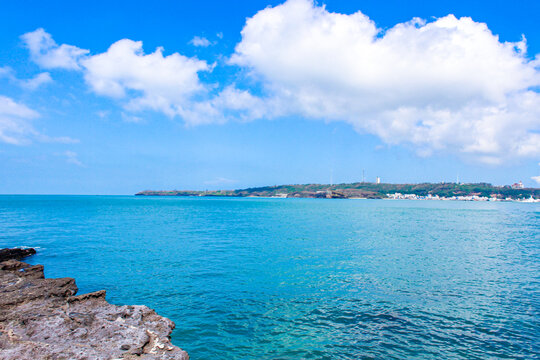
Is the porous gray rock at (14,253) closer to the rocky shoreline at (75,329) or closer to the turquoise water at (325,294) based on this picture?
the turquoise water at (325,294)

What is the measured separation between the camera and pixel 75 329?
11.6 meters

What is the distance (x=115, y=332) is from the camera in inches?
454

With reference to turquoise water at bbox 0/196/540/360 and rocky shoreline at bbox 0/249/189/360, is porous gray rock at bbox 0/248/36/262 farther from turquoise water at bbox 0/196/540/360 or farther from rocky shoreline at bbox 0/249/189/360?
rocky shoreline at bbox 0/249/189/360

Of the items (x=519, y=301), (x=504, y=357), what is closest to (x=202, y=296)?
(x=504, y=357)

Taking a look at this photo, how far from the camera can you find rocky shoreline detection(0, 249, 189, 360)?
10.1 m

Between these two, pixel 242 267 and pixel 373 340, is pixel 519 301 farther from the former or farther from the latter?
pixel 242 267

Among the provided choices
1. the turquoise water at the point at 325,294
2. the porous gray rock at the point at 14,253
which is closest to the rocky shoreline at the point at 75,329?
the turquoise water at the point at 325,294

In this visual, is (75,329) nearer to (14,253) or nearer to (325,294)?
(325,294)

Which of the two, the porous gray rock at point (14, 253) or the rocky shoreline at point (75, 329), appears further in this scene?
the porous gray rock at point (14, 253)

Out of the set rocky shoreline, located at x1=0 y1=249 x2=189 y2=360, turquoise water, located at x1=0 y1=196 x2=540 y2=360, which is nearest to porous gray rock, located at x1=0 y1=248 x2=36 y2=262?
turquoise water, located at x1=0 y1=196 x2=540 y2=360

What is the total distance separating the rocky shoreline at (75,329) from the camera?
10094 mm

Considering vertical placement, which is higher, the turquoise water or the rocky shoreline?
the rocky shoreline

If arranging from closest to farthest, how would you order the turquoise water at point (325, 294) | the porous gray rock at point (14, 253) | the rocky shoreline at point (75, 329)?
the rocky shoreline at point (75, 329)
the turquoise water at point (325, 294)
the porous gray rock at point (14, 253)

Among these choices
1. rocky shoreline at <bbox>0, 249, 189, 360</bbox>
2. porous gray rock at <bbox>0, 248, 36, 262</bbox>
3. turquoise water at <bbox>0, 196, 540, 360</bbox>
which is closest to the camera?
rocky shoreline at <bbox>0, 249, 189, 360</bbox>
